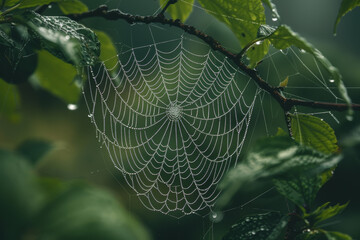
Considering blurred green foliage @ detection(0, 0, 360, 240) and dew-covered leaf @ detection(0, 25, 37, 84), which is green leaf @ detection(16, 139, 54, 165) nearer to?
blurred green foliage @ detection(0, 0, 360, 240)

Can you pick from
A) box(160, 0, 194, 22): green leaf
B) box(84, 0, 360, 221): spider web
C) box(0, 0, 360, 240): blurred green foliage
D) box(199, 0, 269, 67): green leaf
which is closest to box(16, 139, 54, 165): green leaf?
box(0, 0, 360, 240): blurred green foliage

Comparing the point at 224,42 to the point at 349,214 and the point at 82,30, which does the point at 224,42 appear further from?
the point at 82,30

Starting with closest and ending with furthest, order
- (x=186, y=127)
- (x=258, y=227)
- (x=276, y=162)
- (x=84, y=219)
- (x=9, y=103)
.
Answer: (x=84, y=219)
(x=276, y=162)
(x=258, y=227)
(x=9, y=103)
(x=186, y=127)

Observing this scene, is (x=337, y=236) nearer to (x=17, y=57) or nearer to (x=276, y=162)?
(x=276, y=162)

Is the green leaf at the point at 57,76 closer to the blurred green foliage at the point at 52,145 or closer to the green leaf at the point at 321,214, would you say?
the blurred green foliage at the point at 52,145

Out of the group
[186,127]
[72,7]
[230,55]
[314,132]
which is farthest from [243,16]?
[186,127]

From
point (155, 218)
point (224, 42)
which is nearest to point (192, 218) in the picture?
point (155, 218)
